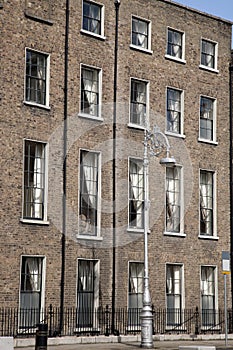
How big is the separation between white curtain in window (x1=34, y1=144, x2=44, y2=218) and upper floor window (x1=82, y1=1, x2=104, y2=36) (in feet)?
20.0

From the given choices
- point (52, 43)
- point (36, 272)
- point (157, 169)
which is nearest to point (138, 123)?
point (157, 169)

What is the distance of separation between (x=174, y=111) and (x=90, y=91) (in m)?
5.20

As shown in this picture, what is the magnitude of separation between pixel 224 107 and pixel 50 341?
630 inches

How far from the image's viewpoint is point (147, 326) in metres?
31.6

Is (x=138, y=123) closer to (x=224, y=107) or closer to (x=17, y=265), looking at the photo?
(x=224, y=107)

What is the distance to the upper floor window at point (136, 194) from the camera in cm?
3791

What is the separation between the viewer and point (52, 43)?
3538 centimetres

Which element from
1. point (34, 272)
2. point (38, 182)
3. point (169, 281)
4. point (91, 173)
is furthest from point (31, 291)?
point (169, 281)

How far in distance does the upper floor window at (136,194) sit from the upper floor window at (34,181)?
4.93m

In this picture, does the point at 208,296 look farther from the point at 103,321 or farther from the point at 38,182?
the point at 38,182

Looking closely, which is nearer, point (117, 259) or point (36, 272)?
point (36, 272)

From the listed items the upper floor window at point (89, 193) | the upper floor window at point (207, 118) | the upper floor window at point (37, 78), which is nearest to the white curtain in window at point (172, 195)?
the upper floor window at point (207, 118)

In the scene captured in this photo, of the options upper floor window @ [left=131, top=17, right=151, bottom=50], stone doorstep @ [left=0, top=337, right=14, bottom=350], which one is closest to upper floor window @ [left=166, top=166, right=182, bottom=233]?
upper floor window @ [left=131, top=17, right=151, bottom=50]

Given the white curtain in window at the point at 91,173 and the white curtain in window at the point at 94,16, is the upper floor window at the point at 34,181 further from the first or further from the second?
the white curtain in window at the point at 94,16
